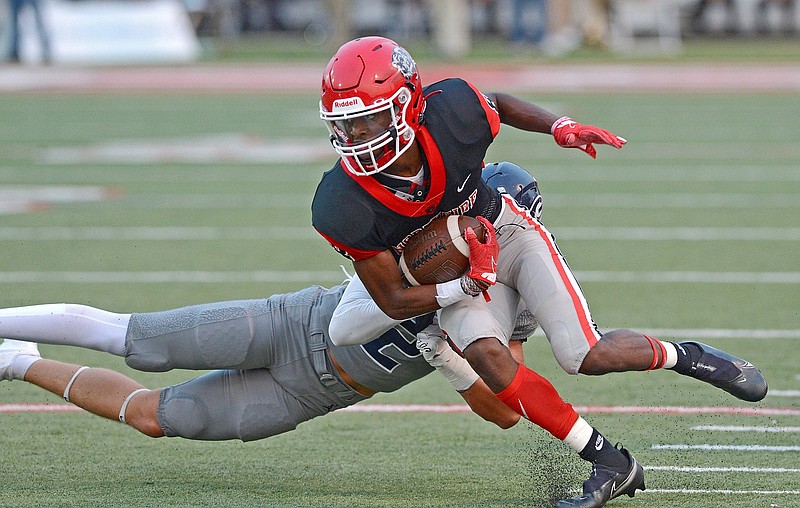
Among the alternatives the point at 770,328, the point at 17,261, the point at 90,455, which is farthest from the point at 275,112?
the point at 90,455

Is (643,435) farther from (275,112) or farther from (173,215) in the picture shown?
(275,112)

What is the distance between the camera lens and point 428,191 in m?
3.70

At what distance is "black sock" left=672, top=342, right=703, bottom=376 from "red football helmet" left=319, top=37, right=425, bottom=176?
1.05m

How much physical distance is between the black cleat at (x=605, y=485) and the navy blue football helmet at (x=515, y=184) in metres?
0.86

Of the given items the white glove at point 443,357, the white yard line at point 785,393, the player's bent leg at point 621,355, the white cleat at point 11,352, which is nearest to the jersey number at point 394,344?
the white glove at point 443,357

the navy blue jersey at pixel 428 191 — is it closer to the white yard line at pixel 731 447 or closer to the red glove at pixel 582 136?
the red glove at pixel 582 136

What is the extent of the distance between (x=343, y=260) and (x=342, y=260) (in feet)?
0.07

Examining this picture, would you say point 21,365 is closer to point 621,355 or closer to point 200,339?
point 200,339

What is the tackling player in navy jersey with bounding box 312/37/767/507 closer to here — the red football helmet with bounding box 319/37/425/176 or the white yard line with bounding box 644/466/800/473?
the red football helmet with bounding box 319/37/425/176

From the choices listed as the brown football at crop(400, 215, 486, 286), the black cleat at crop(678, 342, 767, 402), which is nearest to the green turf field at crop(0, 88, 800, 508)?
the black cleat at crop(678, 342, 767, 402)

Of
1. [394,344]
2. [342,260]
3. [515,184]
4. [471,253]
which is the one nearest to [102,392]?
[394,344]

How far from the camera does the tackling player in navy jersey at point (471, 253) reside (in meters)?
3.62

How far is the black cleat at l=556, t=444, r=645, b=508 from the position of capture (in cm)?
365

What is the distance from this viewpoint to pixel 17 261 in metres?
7.70
